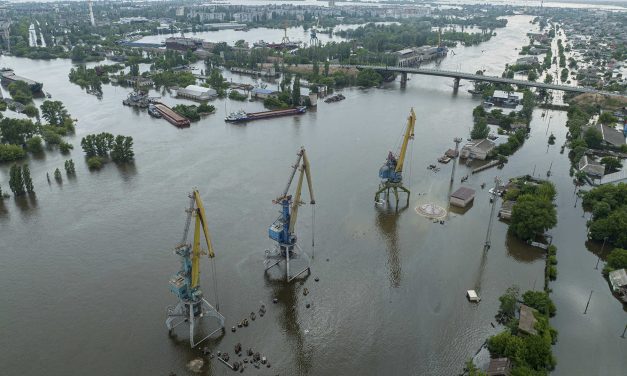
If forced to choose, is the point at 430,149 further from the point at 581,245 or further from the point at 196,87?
the point at 196,87

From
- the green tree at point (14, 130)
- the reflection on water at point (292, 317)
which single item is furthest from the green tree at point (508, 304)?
the green tree at point (14, 130)

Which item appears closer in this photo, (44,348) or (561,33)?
(44,348)

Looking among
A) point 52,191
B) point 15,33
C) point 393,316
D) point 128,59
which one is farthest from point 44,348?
point 15,33

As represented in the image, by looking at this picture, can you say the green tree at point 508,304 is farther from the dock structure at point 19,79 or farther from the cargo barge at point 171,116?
the dock structure at point 19,79

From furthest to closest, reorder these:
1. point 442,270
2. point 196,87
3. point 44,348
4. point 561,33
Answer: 1. point 561,33
2. point 196,87
3. point 442,270
4. point 44,348

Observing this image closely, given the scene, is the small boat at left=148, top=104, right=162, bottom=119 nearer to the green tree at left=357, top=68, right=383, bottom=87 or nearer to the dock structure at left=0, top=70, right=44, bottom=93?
the dock structure at left=0, top=70, right=44, bottom=93

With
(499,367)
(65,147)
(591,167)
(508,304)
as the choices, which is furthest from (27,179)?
(591,167)

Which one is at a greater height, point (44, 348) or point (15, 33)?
point (15, 33)
